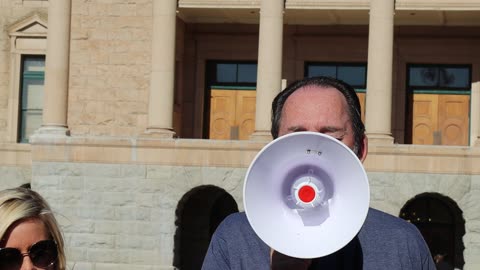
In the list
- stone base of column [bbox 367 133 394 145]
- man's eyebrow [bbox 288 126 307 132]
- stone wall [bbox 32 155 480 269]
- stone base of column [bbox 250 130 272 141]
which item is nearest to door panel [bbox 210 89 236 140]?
stone base of column [bbox 250 130 272 141]

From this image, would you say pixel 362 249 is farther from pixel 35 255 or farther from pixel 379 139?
pixel 379 139

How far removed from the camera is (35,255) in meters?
4.65

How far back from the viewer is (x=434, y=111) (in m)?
36.3

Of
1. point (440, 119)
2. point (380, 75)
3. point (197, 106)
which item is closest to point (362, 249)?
point (380, 75)

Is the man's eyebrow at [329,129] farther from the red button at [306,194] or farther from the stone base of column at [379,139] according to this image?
the stone base of column at [379,139]

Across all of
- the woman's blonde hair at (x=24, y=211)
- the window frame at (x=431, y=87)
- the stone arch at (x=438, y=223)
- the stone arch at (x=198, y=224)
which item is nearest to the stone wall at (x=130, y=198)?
the stone arch at (x=438, y=223)

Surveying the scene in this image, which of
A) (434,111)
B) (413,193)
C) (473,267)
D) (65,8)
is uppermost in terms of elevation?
(65,8)

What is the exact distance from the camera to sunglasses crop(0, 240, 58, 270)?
4.60m

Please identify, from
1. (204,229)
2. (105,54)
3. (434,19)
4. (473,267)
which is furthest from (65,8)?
(473,267)

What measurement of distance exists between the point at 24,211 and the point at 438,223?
1163 inches

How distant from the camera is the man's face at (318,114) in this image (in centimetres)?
462

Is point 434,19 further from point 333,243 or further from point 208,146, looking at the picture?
point 333,243

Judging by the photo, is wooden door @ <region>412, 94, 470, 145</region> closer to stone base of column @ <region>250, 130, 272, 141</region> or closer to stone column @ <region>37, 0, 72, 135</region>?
stone base of column @ <region>250, 130, 272, 141</region>

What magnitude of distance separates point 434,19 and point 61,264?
30.8m
